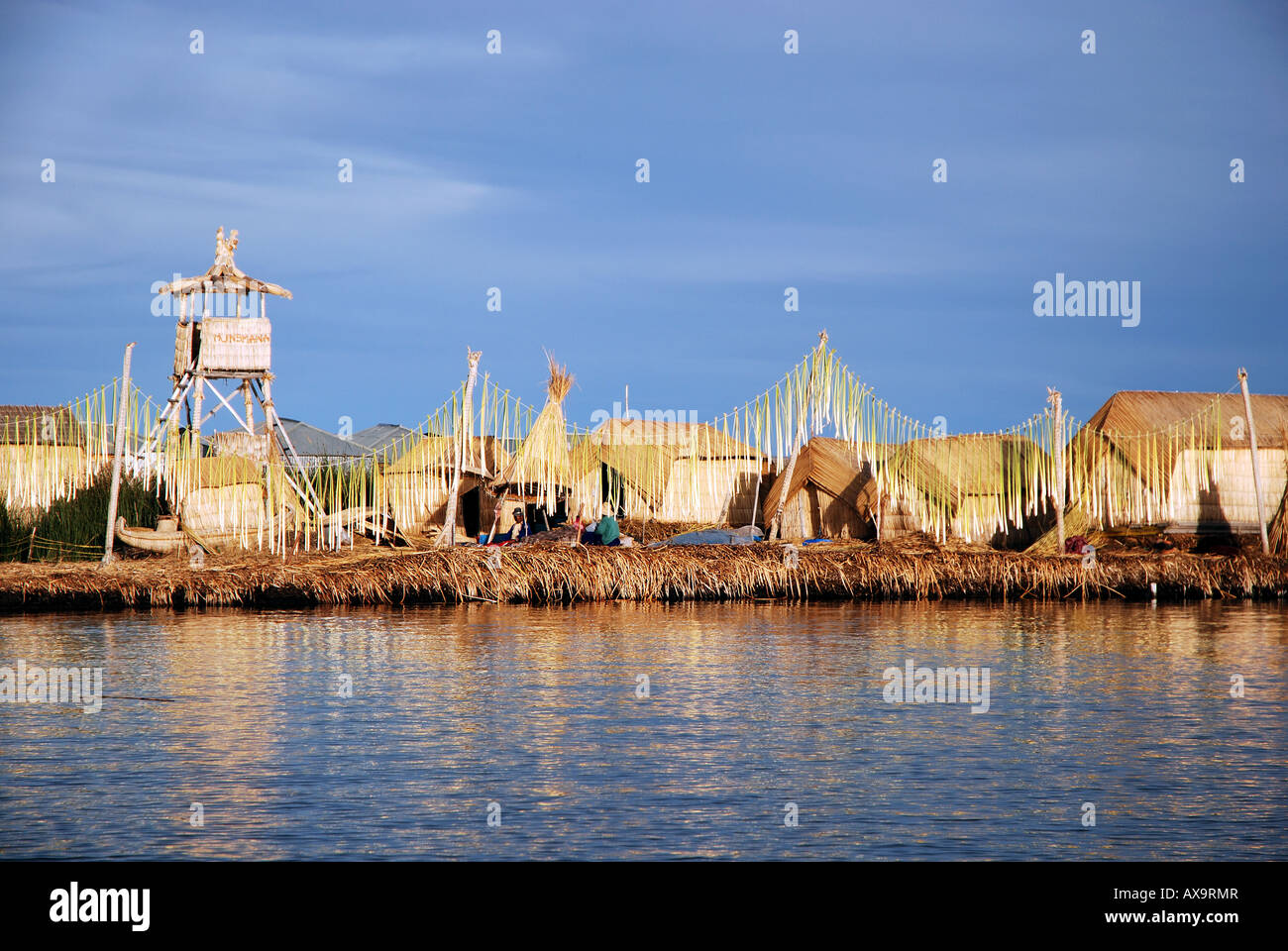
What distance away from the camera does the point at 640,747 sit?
1414 cm

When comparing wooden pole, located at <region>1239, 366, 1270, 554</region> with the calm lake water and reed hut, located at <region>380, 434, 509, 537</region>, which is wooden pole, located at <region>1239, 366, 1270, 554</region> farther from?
reed hut, located at <region>380, 434, 509, 537</region>

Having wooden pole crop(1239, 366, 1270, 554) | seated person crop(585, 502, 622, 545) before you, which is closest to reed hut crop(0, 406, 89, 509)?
seated person crop(585, 502, 622, 545)

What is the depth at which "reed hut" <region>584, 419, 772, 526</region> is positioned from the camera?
34.9 m

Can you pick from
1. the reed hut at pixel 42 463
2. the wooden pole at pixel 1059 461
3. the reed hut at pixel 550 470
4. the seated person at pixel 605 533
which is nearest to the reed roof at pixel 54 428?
the reed hut at pixel 42 463

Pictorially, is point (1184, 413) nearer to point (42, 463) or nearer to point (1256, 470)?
point (1256, 470)

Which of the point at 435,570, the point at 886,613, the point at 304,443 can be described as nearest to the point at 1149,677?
the point at 886,613

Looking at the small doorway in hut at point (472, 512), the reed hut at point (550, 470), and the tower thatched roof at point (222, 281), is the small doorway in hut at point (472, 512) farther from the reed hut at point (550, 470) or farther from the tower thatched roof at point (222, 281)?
the tower thatched roof at point (222, 281)

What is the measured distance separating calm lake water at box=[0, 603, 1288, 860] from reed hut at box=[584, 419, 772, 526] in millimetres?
10575

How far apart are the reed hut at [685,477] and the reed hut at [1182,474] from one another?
27.5ft

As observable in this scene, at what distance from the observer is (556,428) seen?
3253 cm

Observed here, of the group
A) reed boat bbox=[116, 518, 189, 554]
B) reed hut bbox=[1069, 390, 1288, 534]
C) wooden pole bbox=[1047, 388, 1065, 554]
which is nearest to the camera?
reed boat bbox=[116, 518, 189, 554]
